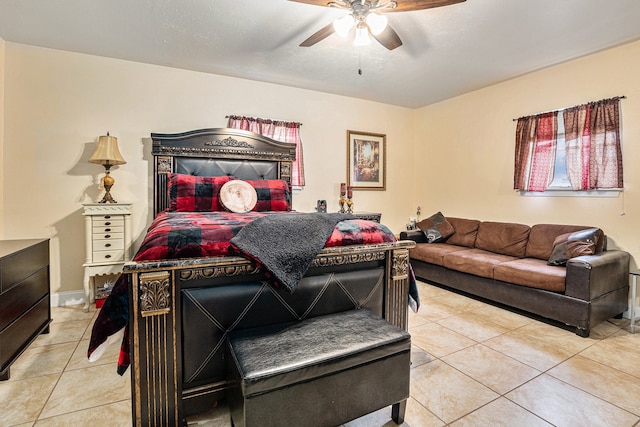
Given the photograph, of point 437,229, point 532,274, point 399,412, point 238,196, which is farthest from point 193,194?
point 532,274

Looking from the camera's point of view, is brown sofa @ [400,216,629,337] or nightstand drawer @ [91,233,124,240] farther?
nightstand drawer @ [91,233,124,240]

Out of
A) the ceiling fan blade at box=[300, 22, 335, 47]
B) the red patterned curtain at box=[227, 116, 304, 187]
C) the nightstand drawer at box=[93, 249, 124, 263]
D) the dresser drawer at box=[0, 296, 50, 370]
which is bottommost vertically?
the dresser drawer at box=[0, 296, 50, 370]

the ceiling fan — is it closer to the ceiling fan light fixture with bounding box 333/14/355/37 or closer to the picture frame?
the ceiling fan light fixture with bounding box 333/14/355/37

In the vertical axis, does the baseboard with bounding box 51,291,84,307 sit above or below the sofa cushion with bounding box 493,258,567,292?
below

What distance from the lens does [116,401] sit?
1776 mm

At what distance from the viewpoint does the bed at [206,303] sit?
1.38 metres

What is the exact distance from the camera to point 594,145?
3205 mm

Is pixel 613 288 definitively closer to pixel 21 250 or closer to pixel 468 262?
pixel 468 262

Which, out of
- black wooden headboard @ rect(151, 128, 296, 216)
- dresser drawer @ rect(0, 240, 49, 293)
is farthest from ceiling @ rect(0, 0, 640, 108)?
dresser drawer @ rect(0, 240, 49, 293)

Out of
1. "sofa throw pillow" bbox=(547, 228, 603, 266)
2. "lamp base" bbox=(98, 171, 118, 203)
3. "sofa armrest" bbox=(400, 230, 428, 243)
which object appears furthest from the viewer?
"sofa armrest" bbox=(400, 230, 428, 243)

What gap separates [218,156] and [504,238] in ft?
12.0

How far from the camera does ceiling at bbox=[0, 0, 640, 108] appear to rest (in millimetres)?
2432

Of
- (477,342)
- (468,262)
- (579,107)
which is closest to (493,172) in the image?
(579,107)

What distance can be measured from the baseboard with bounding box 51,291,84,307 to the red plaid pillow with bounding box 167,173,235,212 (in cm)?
136
